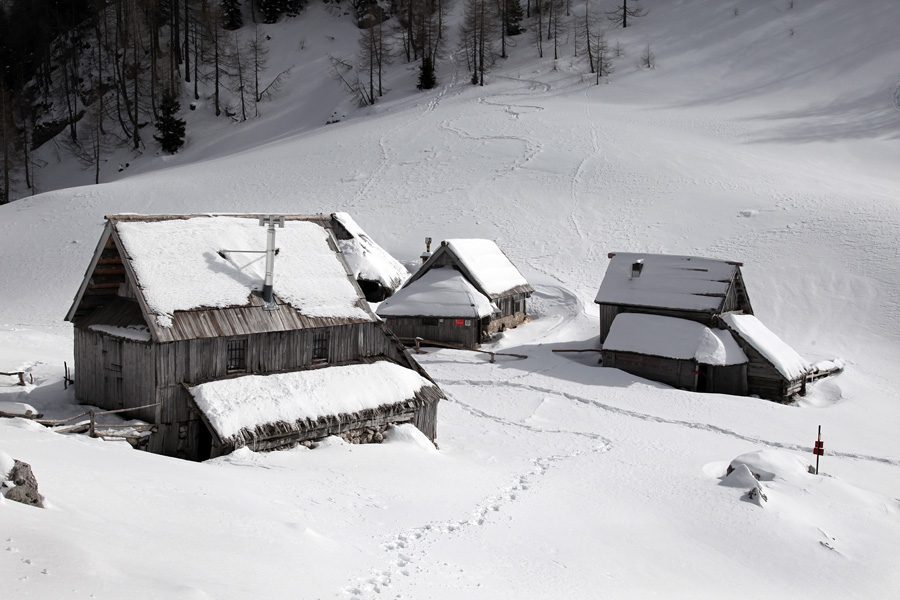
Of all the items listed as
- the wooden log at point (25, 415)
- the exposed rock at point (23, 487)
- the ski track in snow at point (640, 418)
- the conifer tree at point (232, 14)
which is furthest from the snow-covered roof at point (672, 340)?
the conifer tree at point (232, 14)

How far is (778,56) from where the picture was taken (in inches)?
2527

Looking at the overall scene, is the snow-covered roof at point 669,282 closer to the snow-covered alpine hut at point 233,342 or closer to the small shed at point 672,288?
the small shed at point 672,288

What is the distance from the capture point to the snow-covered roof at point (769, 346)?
25.3m

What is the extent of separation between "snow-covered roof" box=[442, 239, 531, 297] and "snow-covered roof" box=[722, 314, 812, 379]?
9.61m

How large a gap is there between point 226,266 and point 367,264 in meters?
18.2

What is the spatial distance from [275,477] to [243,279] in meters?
5.21

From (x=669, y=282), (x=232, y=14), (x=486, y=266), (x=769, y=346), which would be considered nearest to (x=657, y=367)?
(x=669, y=282)

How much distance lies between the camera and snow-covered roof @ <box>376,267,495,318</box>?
98.0ft

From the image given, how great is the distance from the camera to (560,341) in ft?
102

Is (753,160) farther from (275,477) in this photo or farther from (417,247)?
(275,477)

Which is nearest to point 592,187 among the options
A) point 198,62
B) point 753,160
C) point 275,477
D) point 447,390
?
point 753,160

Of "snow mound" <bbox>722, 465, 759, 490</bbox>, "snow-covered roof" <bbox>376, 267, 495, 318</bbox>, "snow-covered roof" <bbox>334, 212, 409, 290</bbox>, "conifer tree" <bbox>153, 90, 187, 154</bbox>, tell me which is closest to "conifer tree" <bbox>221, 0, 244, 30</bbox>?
"conifer tree" <bbox>153, 90, 187, 154</bbox>

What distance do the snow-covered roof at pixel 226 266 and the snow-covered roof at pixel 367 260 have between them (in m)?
15.4

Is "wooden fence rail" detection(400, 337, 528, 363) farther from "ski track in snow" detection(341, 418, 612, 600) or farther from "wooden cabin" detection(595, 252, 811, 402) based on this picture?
"ski track in snow" detection(341, 418, 612, 600)
